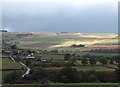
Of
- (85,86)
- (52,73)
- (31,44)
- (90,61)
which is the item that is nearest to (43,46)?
(31,44)

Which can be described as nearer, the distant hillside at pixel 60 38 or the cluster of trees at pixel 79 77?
the cluster of trees at pixel 79 77

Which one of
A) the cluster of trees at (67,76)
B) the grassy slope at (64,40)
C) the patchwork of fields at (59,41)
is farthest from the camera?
the grassy slope at (64,40)

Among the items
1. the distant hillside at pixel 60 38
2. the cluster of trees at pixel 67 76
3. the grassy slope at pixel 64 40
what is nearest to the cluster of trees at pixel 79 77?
the cluster of trees at pixel 67 76

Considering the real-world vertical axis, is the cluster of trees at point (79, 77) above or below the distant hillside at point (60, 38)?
above

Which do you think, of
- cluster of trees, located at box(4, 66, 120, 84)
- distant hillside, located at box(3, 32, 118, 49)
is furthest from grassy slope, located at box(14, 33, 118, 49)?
cluster of trees, located at box(4, 66, 120, 84)

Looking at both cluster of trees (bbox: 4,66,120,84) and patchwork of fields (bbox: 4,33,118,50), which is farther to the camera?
patchwork of fields (bbox: 4,33,118,50)

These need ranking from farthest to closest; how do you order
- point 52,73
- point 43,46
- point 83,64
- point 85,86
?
point 43,46 → point 83,64 → point 52,73 → point 85,86

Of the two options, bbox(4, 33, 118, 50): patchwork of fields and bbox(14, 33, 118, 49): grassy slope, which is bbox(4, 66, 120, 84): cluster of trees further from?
bbox(14, 33, 118, 49): grassy slope

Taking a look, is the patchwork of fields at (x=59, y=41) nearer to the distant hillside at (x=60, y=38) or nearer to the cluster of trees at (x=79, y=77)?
the distant hillside at (x=60, y=38)

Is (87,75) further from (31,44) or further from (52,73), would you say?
(31,44)

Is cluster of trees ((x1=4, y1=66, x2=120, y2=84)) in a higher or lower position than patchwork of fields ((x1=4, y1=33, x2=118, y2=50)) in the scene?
higher

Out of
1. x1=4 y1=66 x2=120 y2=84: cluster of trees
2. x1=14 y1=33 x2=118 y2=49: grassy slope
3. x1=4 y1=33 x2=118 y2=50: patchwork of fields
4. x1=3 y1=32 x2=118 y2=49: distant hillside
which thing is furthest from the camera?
x1=3 y1=32 x2=118 y2=49: distant hillside
